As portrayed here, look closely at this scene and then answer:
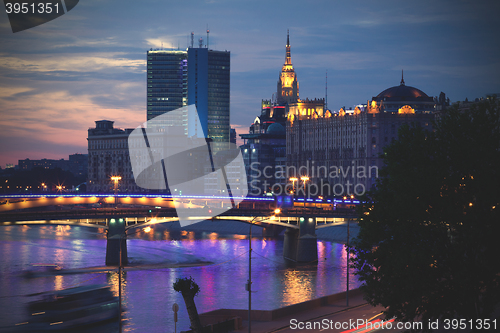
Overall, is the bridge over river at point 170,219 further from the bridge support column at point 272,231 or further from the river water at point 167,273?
the bridge support column at point 272,231

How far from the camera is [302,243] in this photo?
285 ft

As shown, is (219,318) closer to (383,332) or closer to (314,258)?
(383,332)

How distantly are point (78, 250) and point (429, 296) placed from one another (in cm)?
7373

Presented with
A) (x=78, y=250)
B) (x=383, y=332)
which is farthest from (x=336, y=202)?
(x=383, y=332)

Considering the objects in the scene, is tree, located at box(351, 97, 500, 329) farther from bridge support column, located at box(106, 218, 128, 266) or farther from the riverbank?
bridge support column, located at box(106, 218, 128, 266)

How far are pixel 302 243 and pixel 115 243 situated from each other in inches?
969

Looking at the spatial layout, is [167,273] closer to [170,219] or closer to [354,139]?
[170,219]

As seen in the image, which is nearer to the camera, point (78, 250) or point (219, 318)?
point (219, 318)

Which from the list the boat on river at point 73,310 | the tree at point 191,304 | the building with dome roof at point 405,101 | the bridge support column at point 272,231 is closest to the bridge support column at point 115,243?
the boat on river at point 73,310

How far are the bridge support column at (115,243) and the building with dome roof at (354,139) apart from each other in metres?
76.8

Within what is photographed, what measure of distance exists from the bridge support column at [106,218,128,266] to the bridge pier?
73.0 ft

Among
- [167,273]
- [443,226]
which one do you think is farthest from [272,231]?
[443,226]

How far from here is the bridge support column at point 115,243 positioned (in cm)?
7800

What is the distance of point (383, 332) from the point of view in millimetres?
35844
